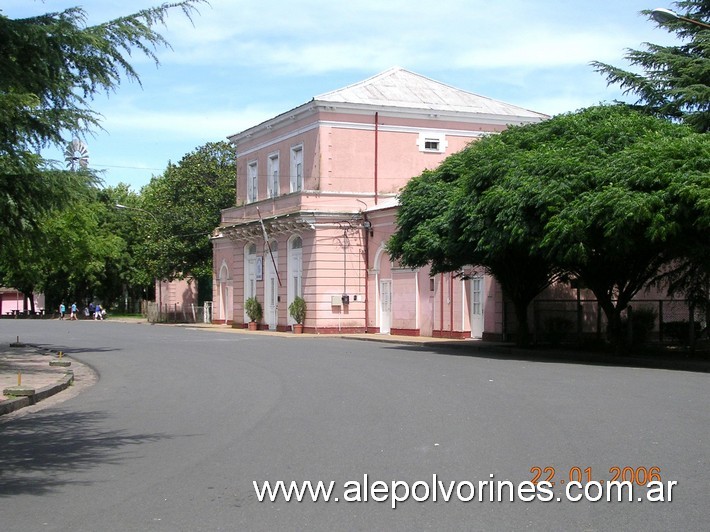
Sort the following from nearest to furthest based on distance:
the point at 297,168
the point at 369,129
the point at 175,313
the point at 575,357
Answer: the point at 575,357 < the point at 369,129 < the point at 297,168 < the point at 175,313

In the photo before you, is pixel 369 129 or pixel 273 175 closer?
pixel 369 129

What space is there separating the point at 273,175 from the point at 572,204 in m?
28.2

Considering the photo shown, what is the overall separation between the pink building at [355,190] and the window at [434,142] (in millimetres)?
A: 50

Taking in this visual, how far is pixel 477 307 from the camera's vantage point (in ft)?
117

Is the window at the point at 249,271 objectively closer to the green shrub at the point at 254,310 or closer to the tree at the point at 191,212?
the green shrub at the point at 254,310

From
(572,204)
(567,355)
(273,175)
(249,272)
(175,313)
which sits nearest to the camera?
(572,204)

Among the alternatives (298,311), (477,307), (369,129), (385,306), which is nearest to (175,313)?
(298,311)

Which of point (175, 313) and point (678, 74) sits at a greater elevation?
point (678, 74)

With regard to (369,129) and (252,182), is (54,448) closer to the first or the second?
(369,129)

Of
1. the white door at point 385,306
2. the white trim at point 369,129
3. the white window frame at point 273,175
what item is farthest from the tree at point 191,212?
the white door at point 385,306

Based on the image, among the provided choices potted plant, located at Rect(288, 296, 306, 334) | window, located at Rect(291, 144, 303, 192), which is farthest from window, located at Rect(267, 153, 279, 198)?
potted plant, located at Rect(288, 296, 306, 334)

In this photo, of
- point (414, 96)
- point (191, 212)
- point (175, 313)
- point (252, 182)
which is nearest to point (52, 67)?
point (414, 96)

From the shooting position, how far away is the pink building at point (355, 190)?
139 ft

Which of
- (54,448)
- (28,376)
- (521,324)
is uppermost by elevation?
(521,324)
